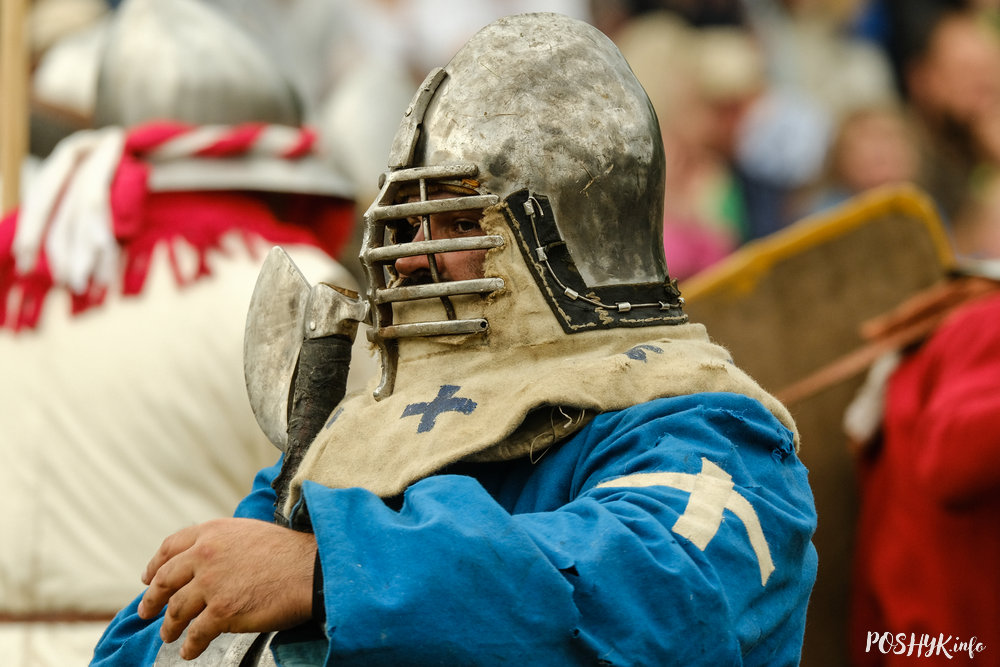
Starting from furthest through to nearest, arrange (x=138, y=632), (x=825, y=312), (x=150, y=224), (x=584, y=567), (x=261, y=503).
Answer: (x=825, y=312), (x=150, y=224), (x=261, y=503), (x=138, y=632), (x=584, y=567)

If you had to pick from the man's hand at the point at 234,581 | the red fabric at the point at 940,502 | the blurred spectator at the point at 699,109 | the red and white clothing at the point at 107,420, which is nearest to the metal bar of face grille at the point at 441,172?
the man's hand at the point at 234,581

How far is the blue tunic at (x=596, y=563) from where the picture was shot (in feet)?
4.94

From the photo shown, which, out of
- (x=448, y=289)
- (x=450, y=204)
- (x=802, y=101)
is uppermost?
(x=450, y=204)

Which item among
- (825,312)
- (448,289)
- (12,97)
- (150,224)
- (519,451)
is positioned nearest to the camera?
(519,451)

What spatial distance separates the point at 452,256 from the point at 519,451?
346 mm

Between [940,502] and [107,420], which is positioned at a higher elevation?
[107,420]

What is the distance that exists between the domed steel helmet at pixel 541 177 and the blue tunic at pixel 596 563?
11.1 inches

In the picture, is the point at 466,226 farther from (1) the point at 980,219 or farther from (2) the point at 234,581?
(1) the point at 980,219

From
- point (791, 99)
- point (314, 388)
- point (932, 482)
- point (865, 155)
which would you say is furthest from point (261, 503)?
point (791, 99)

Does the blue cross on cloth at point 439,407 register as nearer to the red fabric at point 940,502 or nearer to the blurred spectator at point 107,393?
the blurred spectator at point 107,393

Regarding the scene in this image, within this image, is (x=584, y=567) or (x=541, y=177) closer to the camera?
(x=584, y=567)

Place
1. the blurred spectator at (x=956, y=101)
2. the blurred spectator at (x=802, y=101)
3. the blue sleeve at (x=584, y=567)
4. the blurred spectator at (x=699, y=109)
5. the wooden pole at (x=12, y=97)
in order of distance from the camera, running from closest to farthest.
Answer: the blue sleeve at (x=584, y=567) → the wooden pole at (x=12, y=97) → the blurred spectator at (x=956, y=101) → the blurred spectator at (x=699, y=109) → the blurred spectator at (x=802, y=101)

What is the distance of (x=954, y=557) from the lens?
3611 millimetres

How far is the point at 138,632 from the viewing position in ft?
6.84
